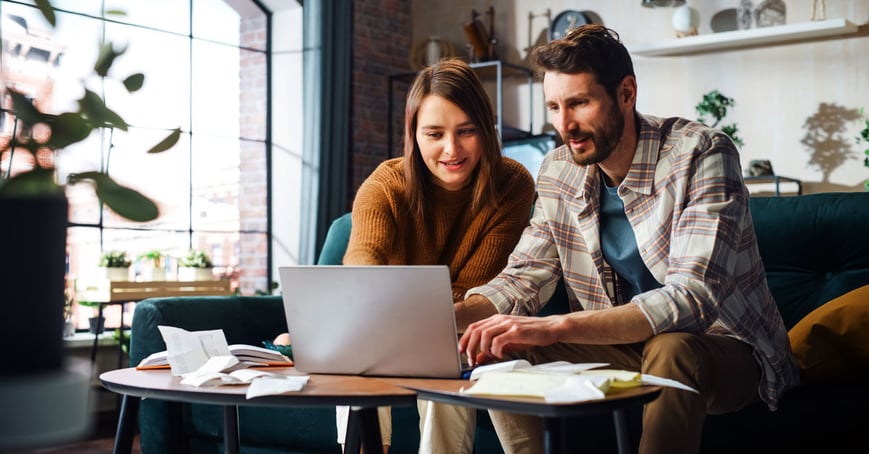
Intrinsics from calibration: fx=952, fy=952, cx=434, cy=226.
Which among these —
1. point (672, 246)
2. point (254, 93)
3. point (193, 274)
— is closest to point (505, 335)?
point (672, 246)

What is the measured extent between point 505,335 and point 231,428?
67 cm

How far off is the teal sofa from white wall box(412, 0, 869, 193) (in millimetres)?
2781

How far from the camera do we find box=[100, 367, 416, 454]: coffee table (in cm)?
132

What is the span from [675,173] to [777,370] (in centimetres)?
42

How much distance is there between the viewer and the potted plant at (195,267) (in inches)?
190

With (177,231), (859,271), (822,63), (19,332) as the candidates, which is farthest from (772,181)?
(19,332)

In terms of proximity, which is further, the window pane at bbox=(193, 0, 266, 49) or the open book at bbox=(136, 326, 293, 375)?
the window pane at bbox=(193, 0, 266, 49)

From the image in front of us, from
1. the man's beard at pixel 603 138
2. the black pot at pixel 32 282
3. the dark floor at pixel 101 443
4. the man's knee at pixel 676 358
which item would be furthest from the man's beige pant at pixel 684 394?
the dark floor at pixel 101 443

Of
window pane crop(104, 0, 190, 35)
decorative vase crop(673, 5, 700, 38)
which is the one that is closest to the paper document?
window pane crop(104, 0, 190, 35)

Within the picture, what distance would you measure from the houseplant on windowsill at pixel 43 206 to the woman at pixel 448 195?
1724mm

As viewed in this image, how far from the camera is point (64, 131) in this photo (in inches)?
17.7

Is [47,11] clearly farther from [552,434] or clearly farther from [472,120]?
[472,120]

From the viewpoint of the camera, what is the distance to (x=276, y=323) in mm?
2801

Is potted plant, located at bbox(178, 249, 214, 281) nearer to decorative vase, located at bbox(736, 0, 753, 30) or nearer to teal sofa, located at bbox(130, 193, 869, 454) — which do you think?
teal sofa, located at bbox(130, 193, 869, 454)
